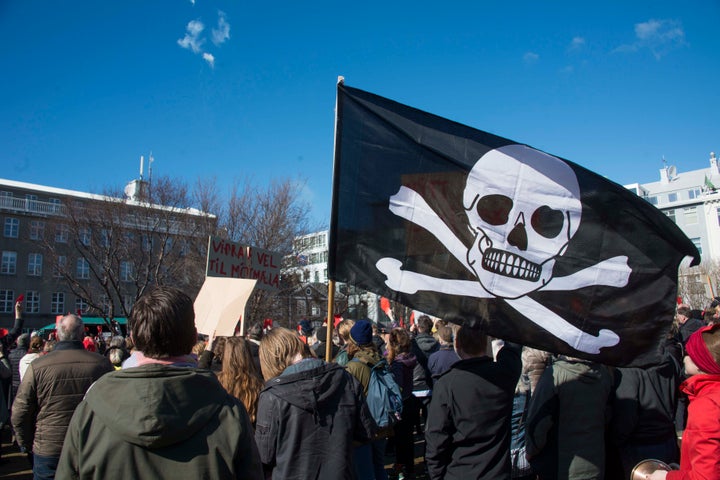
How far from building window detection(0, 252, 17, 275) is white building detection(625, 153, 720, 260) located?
217 feet

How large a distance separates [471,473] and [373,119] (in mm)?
2586

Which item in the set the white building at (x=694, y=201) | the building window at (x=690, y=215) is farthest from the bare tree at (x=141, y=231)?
the building window at (x=690, y=215)

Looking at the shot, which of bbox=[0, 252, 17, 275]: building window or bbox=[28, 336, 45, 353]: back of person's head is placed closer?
bbox=[28, 336, 45, 353]: back of person's head

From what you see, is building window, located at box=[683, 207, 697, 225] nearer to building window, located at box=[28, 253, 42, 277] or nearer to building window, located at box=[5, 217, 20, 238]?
building window, located at box=[28, 253, 42, 277]

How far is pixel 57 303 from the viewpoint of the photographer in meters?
51.5

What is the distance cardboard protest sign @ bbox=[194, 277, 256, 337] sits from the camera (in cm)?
558

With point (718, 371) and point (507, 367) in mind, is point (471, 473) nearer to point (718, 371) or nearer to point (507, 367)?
point (507, 367)

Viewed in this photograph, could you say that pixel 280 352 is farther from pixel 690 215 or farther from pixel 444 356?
pixel 690 215

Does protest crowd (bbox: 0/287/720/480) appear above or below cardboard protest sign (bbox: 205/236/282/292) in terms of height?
below

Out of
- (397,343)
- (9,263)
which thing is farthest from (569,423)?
(9,263)

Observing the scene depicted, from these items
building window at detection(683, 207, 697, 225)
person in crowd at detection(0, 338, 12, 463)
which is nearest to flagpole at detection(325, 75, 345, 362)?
person in crowd at detection(0, 338, 12, 463)

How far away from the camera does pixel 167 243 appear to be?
27.6 m

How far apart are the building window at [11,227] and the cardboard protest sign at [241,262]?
53198 mm

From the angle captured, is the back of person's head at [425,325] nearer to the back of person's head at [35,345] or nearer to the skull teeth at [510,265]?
the skull teeth at [510,265]
